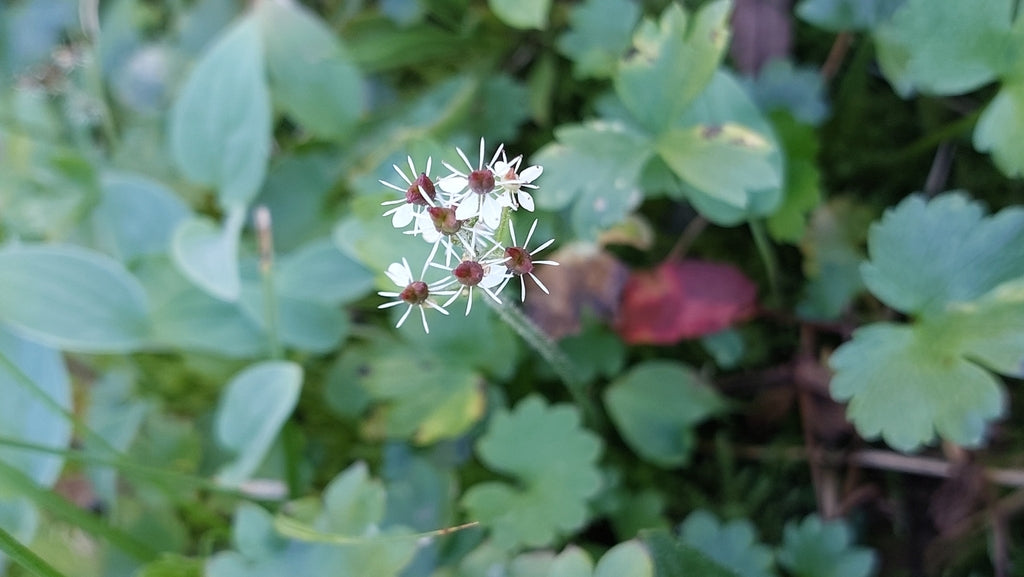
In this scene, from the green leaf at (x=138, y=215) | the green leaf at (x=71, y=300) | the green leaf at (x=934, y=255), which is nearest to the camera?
the green leaf at (x=934, y=255)

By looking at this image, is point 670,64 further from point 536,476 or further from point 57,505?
point 57,505

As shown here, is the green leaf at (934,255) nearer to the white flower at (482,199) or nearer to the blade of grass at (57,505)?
the white flower at (482,199)

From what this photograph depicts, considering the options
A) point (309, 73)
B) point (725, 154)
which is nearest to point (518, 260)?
point (725, 154)

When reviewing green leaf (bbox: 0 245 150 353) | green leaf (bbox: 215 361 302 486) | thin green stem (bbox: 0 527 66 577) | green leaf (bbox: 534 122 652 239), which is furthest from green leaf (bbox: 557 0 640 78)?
thin green stem (bbox: 0 527 66 577)

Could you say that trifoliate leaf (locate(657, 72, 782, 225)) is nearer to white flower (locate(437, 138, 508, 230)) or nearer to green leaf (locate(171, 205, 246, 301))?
white flower (locate(437, 138, 508, 230))

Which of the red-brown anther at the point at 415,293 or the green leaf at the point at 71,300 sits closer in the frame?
the red-brown anther at the point at 415,293

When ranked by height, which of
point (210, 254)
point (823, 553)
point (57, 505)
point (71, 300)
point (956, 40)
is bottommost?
point (823, 553)

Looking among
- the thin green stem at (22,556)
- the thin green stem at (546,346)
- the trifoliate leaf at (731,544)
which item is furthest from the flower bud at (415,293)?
the trifoliate leaf at (731,544)
